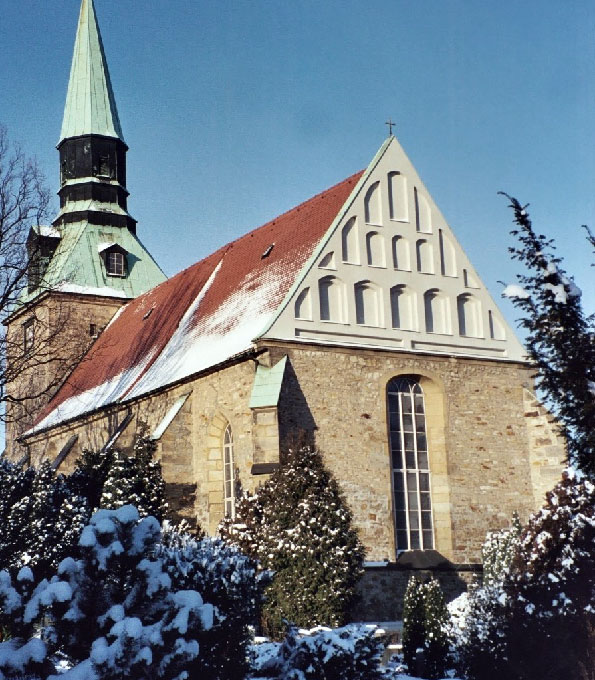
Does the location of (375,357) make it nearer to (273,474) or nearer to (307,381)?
(307,381)

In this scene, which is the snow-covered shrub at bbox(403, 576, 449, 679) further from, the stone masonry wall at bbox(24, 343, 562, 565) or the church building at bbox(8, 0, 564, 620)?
the stone masonry wall at bbox(24, 343, 562, 565)

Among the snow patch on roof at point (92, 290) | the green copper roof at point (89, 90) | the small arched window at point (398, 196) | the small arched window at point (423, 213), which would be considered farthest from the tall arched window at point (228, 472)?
the green copper roof at point (89, 90)

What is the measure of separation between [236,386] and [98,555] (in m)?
11.7

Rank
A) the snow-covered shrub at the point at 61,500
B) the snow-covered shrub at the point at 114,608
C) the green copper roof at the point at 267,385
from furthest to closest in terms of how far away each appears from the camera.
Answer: the green copper roof at the point at 267,385 → the snow-covered shrub at the point at 61,500 → the snow-covered shrub at the point at 114,608

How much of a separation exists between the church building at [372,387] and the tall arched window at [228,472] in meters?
0.04

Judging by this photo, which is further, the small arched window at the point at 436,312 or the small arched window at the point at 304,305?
the small arched window at the point at 436,312

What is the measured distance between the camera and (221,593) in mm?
12141

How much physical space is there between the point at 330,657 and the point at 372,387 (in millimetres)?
9675

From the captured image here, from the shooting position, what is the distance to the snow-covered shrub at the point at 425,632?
52.5ft

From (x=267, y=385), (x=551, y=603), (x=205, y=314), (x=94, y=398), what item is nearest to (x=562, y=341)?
(x=551, y=603)

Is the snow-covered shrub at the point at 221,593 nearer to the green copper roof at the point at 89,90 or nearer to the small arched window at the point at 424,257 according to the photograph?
the small arched window at the point at 424,257

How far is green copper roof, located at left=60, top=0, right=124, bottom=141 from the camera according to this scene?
35.4 metres

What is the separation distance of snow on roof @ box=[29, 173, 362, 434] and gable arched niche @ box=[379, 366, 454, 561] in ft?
10.4

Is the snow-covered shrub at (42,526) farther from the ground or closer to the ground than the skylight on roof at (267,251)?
closer to the ground
